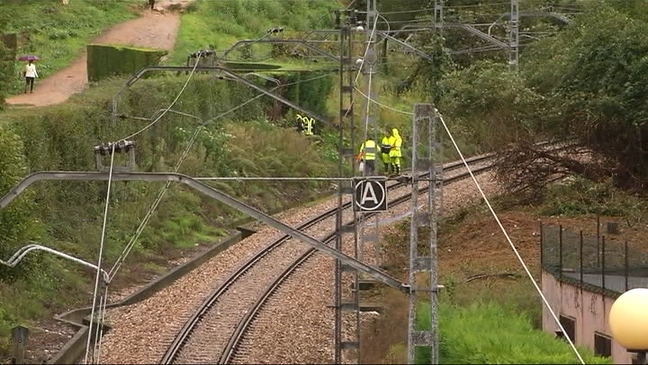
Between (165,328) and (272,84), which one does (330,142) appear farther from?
(165,328)

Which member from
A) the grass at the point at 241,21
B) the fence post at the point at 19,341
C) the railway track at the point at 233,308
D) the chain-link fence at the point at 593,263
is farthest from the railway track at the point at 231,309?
the grass at the point at 241,21

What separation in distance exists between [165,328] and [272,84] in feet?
88.3

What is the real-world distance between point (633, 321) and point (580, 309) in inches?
218

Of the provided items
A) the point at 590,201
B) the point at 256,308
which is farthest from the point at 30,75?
the point at 256,308

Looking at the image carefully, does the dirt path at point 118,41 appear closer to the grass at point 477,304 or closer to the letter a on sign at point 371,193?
the grass at point 477,304

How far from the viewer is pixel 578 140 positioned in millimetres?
34438

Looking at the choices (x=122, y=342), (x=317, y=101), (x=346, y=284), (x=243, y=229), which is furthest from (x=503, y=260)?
(x=317, y=101)

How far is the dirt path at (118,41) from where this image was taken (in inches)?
1703

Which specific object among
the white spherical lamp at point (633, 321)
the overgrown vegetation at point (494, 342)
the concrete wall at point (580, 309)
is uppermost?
the white spherical lamp at point (633, 321)

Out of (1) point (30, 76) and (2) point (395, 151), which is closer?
(2) point (395, 151)

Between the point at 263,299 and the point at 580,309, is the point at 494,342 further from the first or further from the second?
the point at 263,299

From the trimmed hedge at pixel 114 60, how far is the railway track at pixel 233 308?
1509 cm

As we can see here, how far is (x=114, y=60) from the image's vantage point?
1914 inches

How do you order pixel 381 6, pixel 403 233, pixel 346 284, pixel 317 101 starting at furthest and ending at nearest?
pixel 381 6, pixel 317 101, pixel 403 233, pixel 346 284
